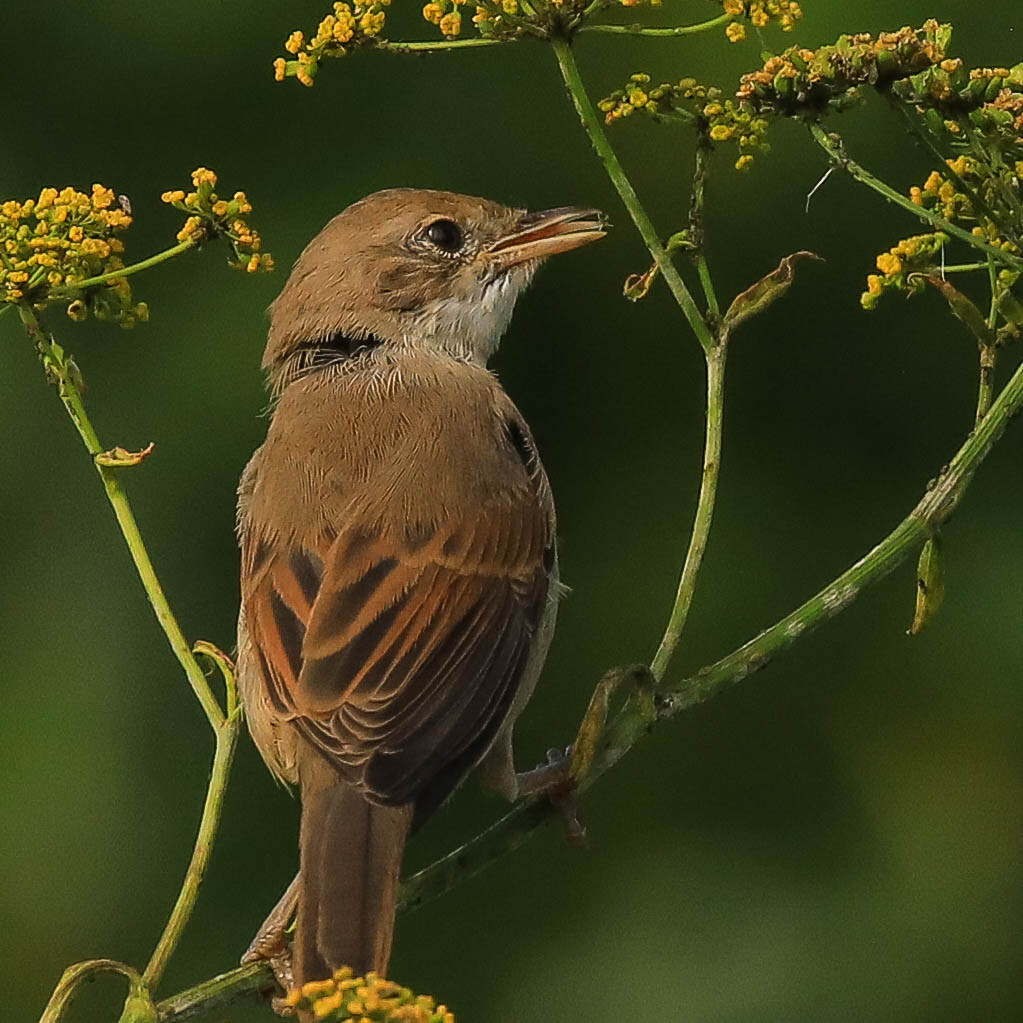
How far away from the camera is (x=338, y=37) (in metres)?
3.77

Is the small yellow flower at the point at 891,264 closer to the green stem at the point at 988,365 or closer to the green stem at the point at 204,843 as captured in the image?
the green stem at the point at 988,365

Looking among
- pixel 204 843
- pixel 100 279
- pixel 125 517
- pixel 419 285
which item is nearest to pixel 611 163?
pixel 100 279

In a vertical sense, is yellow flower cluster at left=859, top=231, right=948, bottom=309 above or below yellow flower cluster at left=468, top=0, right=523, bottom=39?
below

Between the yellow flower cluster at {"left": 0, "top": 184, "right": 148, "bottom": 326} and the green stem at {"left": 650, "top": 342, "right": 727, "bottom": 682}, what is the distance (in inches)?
40.1

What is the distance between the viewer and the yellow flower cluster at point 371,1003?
2510 millimetres

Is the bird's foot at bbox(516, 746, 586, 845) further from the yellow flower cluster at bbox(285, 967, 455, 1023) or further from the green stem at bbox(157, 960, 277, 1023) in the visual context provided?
the yellow flower cluster at bbox(285, 967, 455, 1023)

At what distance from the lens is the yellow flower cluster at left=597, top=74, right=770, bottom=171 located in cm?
363

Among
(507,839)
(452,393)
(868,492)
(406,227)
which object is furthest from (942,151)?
(868,492)

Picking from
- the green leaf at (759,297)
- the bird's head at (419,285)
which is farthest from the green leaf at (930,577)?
the bird's head at (419,285)

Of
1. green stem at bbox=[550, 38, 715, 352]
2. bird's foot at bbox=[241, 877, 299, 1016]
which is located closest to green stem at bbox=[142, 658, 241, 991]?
bird's foot at bbox=[241, 877, 299, 1016]

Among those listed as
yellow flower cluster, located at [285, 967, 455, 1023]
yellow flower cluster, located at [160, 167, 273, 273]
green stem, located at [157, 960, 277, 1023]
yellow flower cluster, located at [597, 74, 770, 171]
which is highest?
yellow flower cluster, located at [160, 167, 273, 273]

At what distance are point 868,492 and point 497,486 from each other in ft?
8.14

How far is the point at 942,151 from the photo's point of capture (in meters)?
3.49

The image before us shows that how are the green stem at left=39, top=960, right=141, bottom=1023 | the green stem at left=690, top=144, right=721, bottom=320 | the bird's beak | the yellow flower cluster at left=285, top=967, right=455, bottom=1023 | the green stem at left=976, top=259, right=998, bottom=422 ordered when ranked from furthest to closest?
the bird's beak → the green stem at left=690, top=144, right=721, bottom=320 → the green stem at left=976, top=259, right=998, bottom=422 → the green stem at left=39, top=960, right=141, bottom=1023 → the yellow flower cluster at left=285, top=967, right=455, bottom=1023
